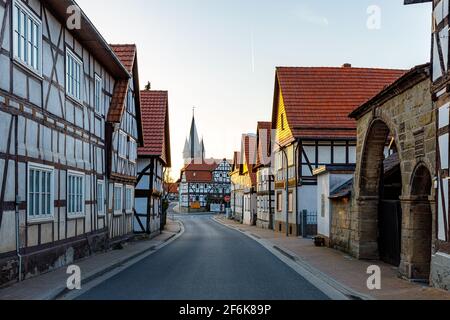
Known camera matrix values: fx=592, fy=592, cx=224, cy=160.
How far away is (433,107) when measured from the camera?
11.8 metres

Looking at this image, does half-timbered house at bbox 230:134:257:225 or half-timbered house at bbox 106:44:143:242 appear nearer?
half-timbered house at bbox 106:44:143:242

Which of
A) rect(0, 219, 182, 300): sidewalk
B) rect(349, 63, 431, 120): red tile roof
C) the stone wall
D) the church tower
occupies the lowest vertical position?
rect(0, 219, 182, 300): sidewalk

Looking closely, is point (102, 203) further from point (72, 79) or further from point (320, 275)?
point (320, 275)

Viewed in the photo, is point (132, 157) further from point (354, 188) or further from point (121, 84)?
point (354, 188)

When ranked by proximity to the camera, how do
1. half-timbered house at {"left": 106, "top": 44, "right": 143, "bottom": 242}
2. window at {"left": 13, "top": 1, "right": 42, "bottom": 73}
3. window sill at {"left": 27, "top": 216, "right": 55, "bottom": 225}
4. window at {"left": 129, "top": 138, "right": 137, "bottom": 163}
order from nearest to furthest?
window at {"left": 13, "top": 1, "right": 42, "bottom": 73} < window sill at {"left": 27, "top": 216, "right": 55, "bottom": 225} < half-timbered house at {"left": 106, "top": 44, "right": 143, "bottom": 242} < window at {"left": 129, "top": 138, "right": 137, "bottom": 163}

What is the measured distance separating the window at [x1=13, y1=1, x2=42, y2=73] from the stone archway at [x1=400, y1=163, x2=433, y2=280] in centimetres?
862

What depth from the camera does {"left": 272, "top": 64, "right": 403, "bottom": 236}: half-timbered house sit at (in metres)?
33.1

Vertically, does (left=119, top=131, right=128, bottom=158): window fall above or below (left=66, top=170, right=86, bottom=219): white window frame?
above

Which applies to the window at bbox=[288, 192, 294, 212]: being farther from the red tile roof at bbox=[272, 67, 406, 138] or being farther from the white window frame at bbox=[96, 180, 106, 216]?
the white window frame at bbox=[96, 180, 106, 216]

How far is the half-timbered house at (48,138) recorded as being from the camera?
11414mm

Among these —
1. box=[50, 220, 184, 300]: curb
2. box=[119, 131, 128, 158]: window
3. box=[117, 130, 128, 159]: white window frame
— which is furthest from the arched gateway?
box=[119, 131, 128, 158]: window

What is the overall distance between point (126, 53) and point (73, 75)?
886 cm

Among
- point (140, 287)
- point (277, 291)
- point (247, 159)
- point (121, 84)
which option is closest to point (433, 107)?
point (277, 291)

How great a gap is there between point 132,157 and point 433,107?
689 inches
